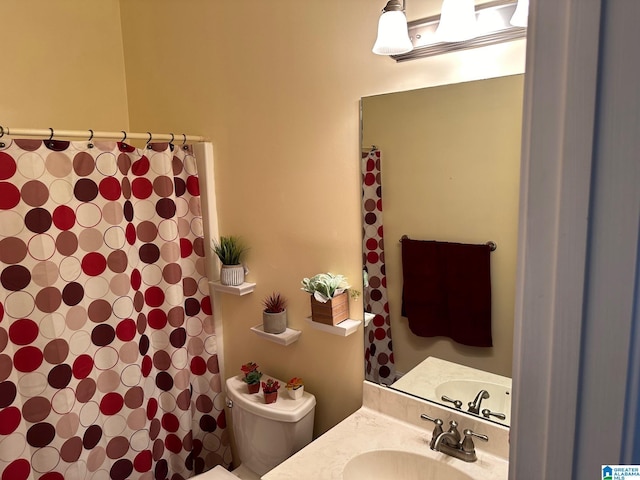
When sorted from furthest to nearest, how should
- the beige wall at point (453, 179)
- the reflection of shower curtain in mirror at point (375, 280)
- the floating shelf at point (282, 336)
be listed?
the floating shelf at point (282, 336), the reflection of shower curtain in mirror at point (375, 280), the beige wall at point (453, 179)

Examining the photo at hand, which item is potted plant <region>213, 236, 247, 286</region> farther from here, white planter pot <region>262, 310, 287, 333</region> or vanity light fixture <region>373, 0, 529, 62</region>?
vanity light fixture <region>373, 0, 529, 62</region>

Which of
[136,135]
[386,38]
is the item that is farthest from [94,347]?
[386,38]

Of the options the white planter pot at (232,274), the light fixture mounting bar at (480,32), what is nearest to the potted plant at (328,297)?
the white planter pot at (232,274)

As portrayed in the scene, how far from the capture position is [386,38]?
4.14 ft

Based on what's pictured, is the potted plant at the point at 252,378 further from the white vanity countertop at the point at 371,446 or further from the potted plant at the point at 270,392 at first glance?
the white vanity countertop at the point at 371,446

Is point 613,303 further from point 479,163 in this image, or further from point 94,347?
point 94,347

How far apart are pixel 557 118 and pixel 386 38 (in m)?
1.03

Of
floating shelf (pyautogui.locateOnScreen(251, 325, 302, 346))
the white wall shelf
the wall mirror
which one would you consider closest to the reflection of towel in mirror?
the wall mirror

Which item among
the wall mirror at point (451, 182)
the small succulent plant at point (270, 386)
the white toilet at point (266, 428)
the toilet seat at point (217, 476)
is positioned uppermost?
the wall mirror at point (451, 182)

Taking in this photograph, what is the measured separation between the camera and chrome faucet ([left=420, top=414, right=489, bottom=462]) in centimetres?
128

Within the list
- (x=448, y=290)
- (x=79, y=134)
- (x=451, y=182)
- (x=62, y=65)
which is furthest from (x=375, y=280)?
(x=62, y=65)

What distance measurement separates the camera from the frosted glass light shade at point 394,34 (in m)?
1.25

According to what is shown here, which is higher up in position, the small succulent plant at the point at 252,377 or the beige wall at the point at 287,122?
the beige wall at the point at 287,122

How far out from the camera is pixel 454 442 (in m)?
1.31
